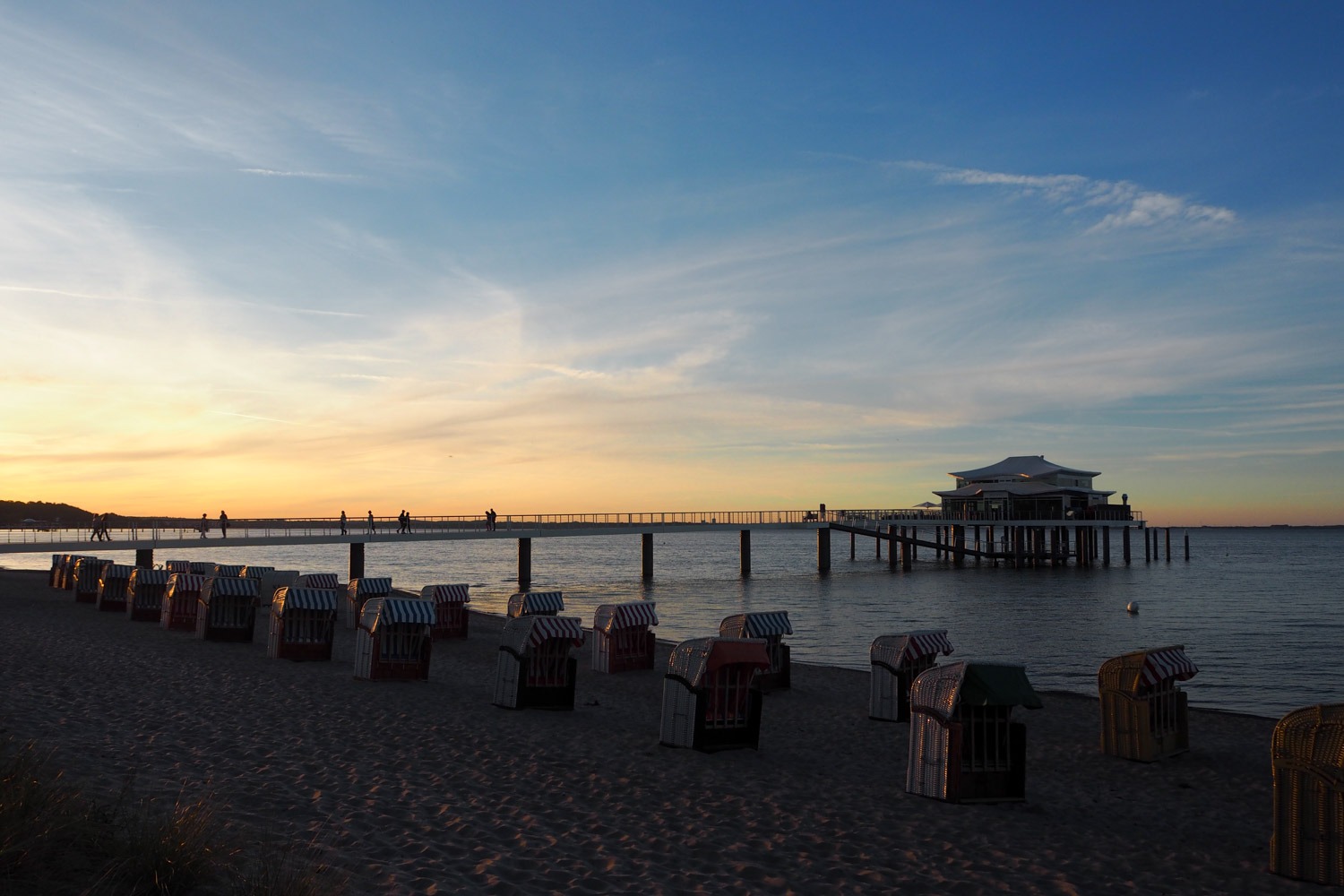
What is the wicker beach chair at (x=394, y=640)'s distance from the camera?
57.7ft

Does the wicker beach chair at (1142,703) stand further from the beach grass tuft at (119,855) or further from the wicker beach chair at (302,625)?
the wicker beach chair at (302,625)

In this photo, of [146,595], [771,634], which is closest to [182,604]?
[146,595]

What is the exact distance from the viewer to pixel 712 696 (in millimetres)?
12578

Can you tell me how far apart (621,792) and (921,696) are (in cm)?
343

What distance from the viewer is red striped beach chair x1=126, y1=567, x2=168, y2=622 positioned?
27.3 metres

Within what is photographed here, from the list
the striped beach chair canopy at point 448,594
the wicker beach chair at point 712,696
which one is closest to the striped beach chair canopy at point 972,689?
the wicker beach chair at point 712,696

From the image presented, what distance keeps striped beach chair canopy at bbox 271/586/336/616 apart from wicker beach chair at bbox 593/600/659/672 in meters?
5.65

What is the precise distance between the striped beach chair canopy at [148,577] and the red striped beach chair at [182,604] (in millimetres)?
2795

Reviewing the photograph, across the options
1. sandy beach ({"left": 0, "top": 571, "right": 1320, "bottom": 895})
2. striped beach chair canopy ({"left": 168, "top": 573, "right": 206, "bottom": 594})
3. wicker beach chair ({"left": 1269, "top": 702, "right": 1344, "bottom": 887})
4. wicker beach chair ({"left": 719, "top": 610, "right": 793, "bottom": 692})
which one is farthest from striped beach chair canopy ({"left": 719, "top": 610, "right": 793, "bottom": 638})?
striped beach chair canopy ({"left": 168, "top": 573, "right": 206, "bottom": 594})

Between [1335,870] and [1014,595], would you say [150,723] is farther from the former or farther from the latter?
[1014,595]

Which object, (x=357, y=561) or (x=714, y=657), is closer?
(x=714, y=657)

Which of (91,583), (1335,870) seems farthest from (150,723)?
(91,583)

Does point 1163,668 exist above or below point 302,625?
above

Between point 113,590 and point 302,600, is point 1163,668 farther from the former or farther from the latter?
point 113,590
